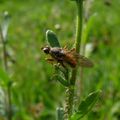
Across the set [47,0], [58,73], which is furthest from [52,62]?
[47,0]

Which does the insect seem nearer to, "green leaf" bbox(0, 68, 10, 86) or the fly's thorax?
the fly's thorax

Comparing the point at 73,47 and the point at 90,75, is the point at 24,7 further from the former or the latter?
the point at 73,47

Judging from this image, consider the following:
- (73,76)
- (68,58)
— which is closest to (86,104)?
(73,76)

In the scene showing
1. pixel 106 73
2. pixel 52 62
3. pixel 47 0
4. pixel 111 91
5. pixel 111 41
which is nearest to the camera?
pixel 52 62

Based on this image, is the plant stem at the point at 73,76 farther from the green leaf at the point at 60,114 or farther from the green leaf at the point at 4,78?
the green leaf at the point at 4,78

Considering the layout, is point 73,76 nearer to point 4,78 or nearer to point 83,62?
point 83,62

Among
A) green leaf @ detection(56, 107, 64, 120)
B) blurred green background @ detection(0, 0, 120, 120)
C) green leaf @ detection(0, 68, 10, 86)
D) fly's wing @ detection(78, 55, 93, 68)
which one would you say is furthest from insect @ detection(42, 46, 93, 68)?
green leaf @ detection(0, 68, 10, 86)
